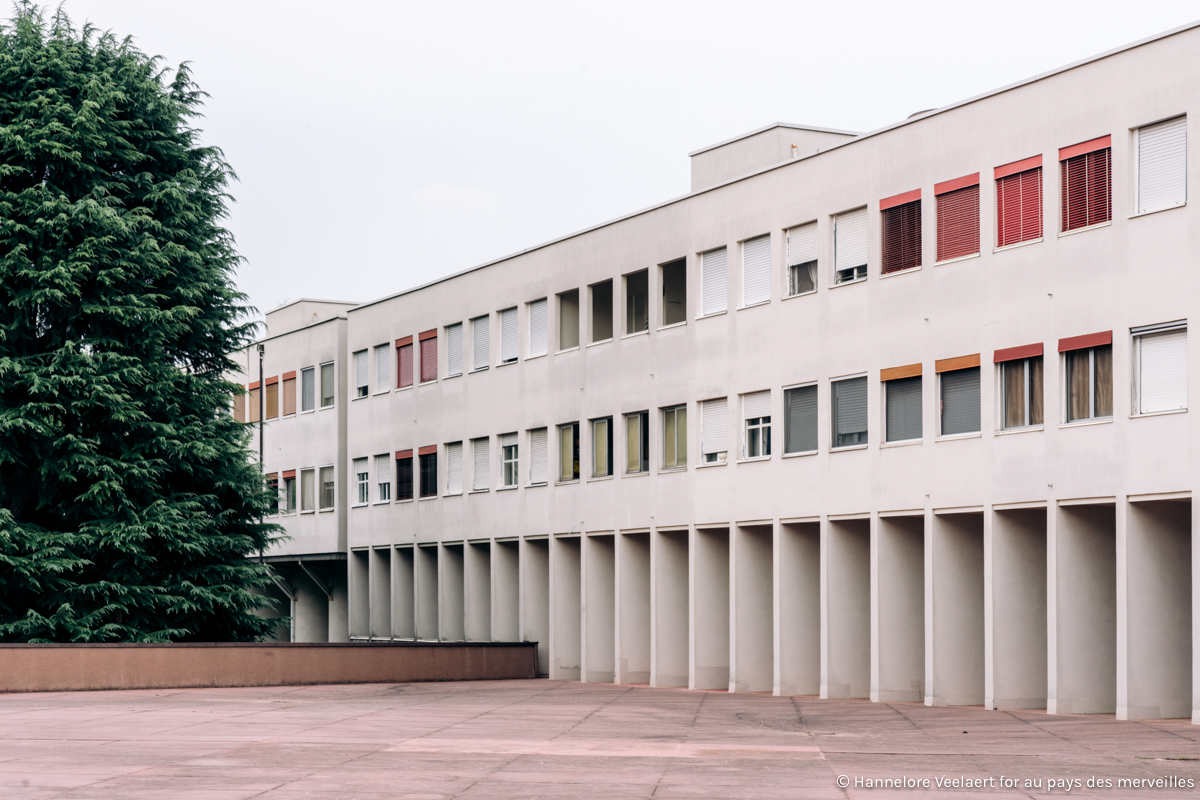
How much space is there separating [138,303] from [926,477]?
1729 centimetres

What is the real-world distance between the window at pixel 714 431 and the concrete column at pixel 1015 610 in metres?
8.30

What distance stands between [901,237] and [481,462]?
→ 17.4 m

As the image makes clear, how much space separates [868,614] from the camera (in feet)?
105

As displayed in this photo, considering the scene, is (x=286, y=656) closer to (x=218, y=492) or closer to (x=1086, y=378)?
(x=218, y=492)

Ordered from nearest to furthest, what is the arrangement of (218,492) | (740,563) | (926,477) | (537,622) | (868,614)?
(926,477) < (868,614) < (740,563) < (218,492) < (537,622)

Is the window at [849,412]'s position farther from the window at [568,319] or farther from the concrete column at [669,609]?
the window at [568,319]

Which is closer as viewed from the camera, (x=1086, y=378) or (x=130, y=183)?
(x=1086, y=378)

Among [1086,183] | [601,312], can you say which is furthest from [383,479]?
[1086,183]

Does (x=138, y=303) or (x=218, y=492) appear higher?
(x=138, y=303)

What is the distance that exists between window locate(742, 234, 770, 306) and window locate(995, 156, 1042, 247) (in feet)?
21.6

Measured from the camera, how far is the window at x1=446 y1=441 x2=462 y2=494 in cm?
4591

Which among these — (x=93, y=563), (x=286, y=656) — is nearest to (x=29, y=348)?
(x=93, y=563)

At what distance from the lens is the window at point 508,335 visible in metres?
43.5

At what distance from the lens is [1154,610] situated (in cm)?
2530
